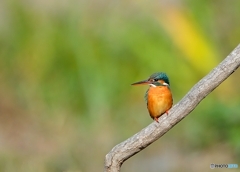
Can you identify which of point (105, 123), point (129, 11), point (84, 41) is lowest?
point (105, 123)

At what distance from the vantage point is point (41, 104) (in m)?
5.92

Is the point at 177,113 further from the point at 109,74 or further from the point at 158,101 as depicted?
the point at 109,74

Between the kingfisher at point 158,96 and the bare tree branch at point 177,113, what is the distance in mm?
258

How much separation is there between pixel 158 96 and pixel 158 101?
2.3 inches

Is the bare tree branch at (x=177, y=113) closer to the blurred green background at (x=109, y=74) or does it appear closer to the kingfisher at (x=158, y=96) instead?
the kingfisher at (x=158, y=96)

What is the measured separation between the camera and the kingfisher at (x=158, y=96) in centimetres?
293

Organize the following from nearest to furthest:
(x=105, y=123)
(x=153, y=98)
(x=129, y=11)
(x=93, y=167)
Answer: (x=153, y=98) → (x=93, y=167) → (x=105, y=123) → (x=129, y=11)

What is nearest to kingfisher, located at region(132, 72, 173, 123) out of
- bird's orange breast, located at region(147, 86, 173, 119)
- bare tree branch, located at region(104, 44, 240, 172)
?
bird's orange breast, located at region(147, 86, 173, 119)

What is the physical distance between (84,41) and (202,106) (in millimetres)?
1387

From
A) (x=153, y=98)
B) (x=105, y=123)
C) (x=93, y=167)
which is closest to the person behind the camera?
(x=153, y=98)

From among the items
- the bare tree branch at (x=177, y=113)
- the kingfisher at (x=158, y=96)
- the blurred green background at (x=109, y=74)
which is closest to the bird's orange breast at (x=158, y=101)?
the kingfisher at (x=158, y=96)

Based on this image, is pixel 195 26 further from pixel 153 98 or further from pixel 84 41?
pixel 153 98

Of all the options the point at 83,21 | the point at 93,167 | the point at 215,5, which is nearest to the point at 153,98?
the point at 93,167

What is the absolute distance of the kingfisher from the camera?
115 inches
